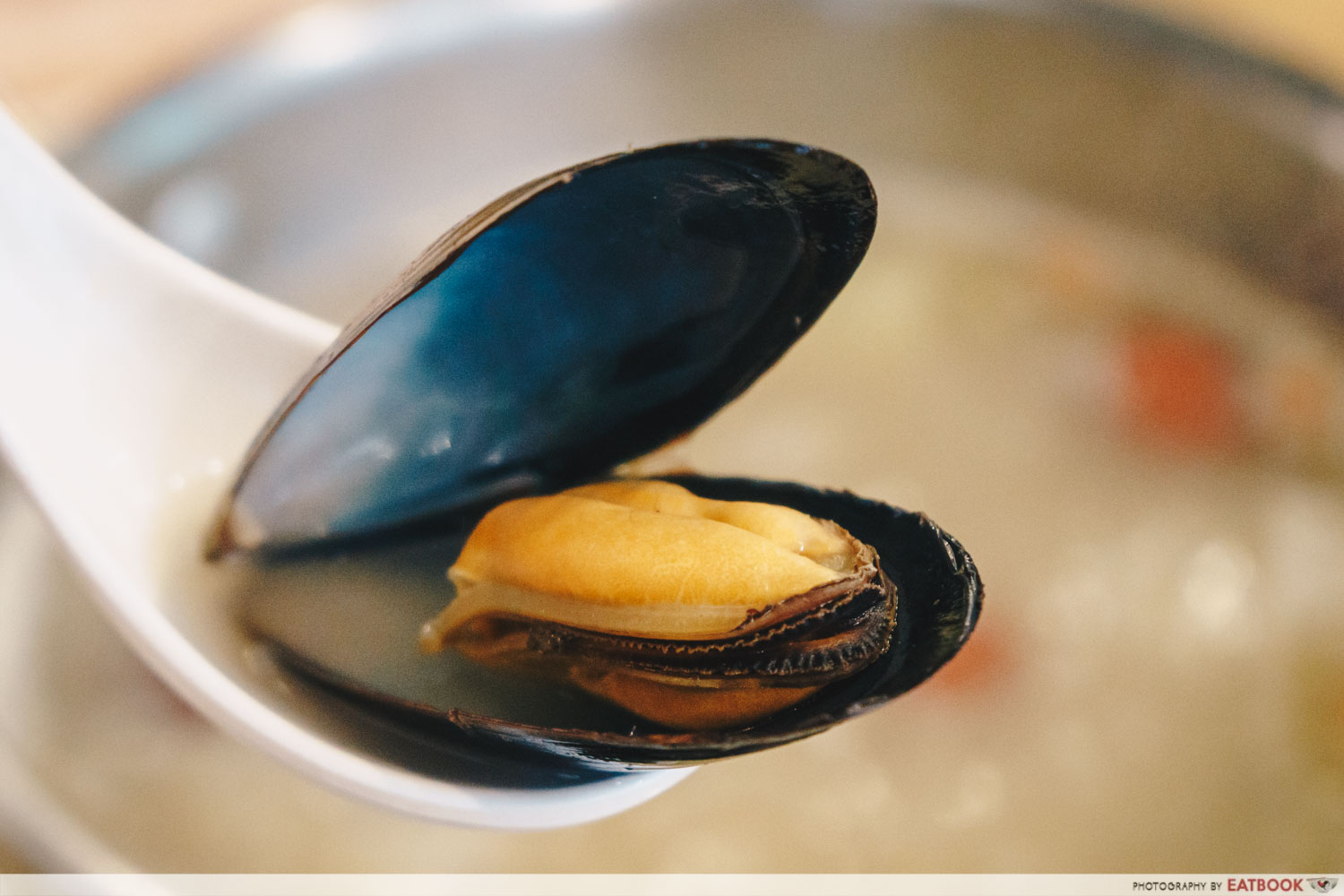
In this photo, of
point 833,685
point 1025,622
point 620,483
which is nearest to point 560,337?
point 620,483

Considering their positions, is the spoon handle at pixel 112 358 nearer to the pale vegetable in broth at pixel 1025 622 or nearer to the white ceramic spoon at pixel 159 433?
the white ceramic spoon at pixel 159 433

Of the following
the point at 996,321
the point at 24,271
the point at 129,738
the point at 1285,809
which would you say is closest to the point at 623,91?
the point at 996,321

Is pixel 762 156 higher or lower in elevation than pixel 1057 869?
higher

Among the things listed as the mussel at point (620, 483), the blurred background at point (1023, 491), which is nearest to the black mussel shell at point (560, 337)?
the mussel at point (620, 483)

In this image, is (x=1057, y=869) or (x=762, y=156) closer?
(x=762, y=156)

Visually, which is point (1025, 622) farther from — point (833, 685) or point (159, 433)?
point (159, 433)

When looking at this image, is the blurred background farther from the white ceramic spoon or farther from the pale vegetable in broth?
the white ceramic spoon

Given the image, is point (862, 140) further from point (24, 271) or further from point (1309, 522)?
point (24, 271)
